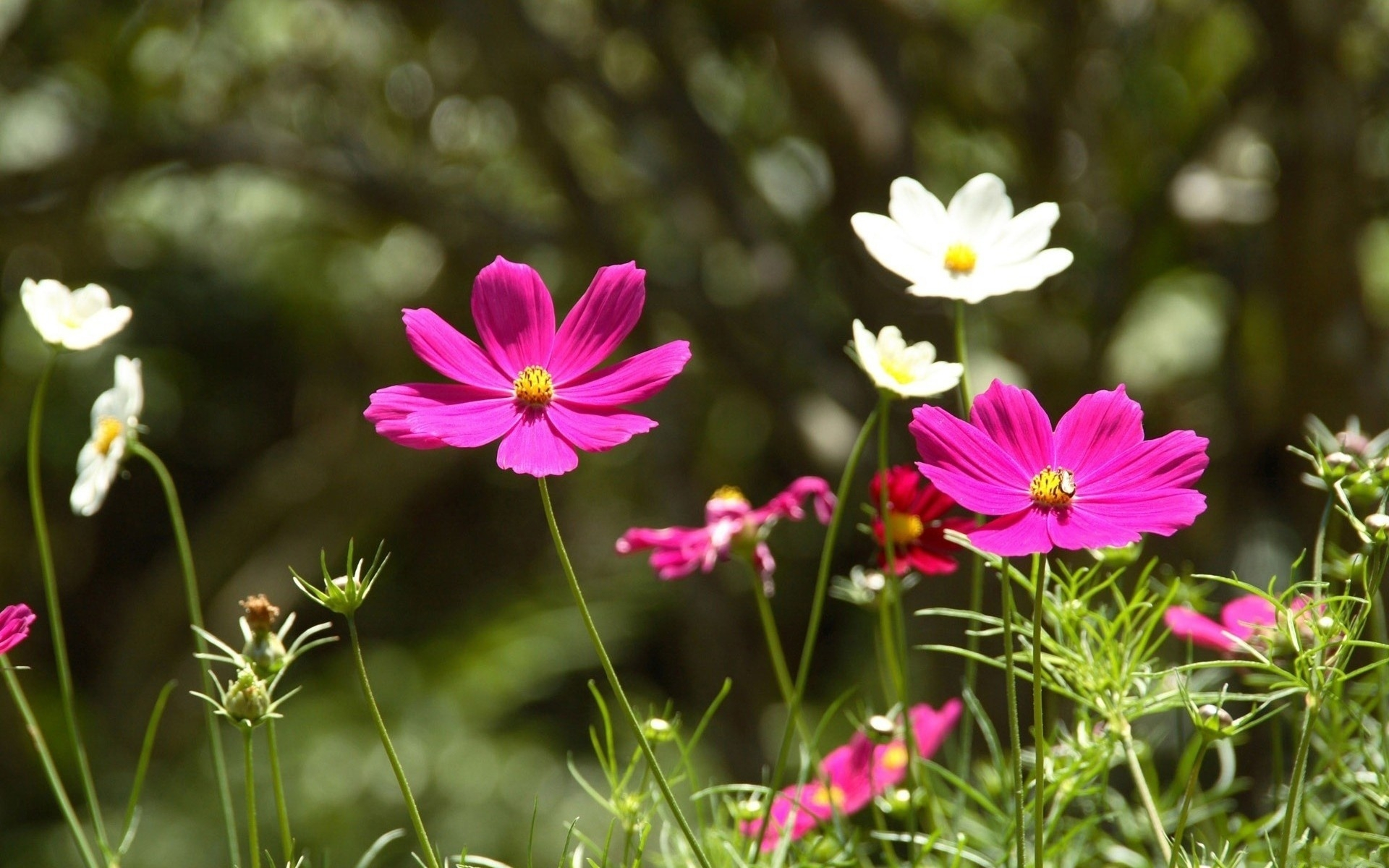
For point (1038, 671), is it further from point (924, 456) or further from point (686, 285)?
point (686, 285)

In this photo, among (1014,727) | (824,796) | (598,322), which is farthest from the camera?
(824,796)

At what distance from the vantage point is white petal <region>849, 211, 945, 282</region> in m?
0.40

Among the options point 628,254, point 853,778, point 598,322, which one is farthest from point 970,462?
point 628,254

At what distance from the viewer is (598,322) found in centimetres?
39

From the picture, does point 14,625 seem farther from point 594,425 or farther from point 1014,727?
point 1014,727

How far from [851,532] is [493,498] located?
144 centimetres

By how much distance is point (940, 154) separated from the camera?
2.41m

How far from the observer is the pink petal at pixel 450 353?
0.37 metres

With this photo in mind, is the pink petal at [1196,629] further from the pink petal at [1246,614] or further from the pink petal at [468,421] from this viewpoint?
the pink petal at [468,421]

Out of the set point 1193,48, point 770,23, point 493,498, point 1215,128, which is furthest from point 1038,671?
point 493,498

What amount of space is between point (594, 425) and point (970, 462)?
11 centimetres

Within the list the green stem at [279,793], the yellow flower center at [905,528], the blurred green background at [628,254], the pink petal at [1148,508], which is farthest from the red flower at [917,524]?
the blurred green background at [628,254]

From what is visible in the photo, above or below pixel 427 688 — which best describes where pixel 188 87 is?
above

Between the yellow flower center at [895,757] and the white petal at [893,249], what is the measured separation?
195mm
